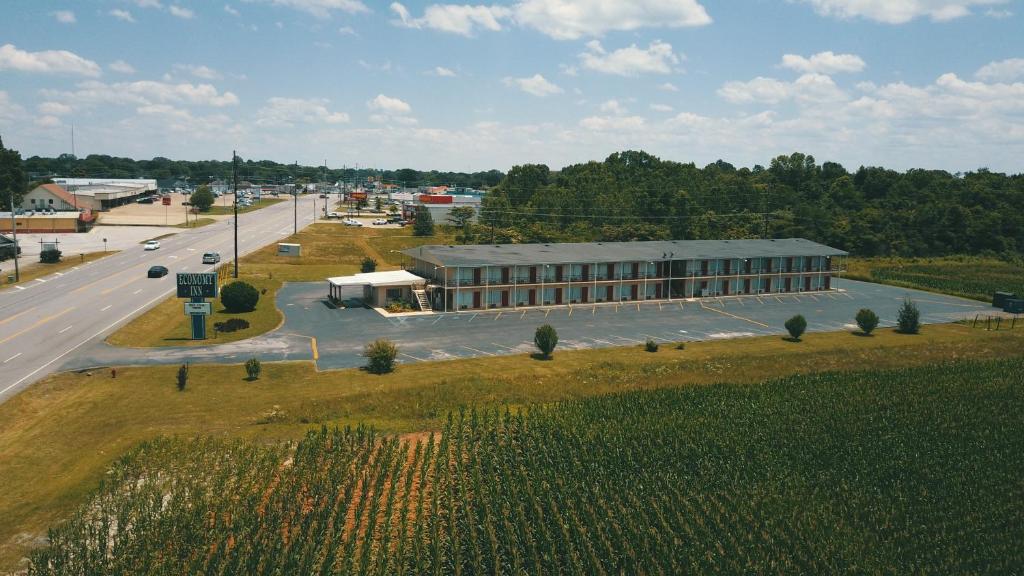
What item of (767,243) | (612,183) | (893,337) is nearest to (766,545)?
(893,337)

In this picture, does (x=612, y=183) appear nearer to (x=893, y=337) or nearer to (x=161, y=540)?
(x=893, y=337)

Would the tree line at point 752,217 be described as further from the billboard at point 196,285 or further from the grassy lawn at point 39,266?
the billboard at point 196,285

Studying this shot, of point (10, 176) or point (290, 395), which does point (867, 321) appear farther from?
point (10, 176)

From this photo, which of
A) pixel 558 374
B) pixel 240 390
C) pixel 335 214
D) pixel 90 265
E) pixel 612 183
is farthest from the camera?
pixel 335 214

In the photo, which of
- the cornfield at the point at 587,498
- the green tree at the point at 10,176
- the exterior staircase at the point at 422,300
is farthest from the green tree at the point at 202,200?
the cornfield at the point at 587,498

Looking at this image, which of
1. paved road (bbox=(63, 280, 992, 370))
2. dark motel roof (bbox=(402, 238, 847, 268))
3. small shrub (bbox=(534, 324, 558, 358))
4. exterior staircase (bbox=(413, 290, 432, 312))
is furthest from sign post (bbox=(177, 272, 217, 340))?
small shrub (bbox=(534, 324, 558, 358))

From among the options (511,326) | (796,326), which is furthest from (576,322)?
(796,326)
